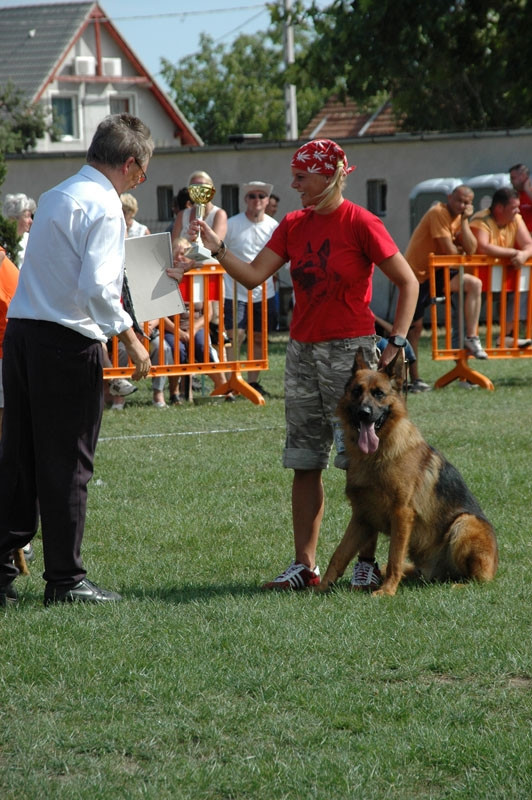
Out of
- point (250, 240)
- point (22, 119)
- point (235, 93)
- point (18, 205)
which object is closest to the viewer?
point (18, 205)

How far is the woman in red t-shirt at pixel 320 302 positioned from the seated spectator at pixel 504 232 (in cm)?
797

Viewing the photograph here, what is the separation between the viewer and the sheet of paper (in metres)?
6.21

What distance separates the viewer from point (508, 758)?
359cm

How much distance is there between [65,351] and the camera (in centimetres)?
511

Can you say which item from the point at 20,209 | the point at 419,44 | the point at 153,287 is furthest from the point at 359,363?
the point at 419,44

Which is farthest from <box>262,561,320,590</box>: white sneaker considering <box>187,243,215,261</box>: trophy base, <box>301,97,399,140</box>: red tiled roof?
<box>301,97,399,140</box>: red tiled roof

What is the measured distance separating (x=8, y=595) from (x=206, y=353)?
6948 mm

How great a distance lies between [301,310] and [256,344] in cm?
721

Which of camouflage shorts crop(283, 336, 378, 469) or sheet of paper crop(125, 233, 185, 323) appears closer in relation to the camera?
camouflage shorts crop(283, 336, 378, 469)

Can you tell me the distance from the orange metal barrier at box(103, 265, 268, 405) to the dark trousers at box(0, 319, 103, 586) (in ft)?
20.6

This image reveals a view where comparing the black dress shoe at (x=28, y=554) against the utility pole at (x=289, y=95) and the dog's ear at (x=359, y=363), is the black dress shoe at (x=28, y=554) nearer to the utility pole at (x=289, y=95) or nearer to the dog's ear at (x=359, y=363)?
the dog's ear at (x=359, y=363)

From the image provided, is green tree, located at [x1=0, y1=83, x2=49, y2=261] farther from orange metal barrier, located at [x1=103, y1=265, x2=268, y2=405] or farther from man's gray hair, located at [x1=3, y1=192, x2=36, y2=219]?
man's gray hair, located at [x1=3, y1=192, x2=36, y2=219]

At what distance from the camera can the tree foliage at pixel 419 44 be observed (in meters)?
20.5

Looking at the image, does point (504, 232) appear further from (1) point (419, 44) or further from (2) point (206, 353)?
(1) point (419, 44)
